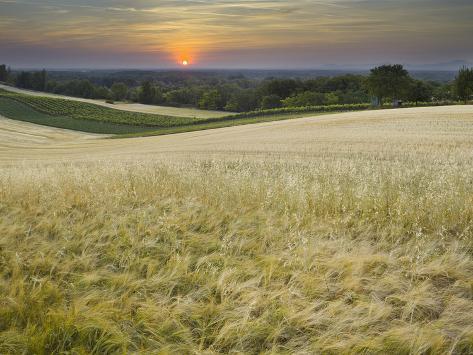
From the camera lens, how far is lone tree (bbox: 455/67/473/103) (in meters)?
70.2

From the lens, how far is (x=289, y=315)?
3008 millimetres

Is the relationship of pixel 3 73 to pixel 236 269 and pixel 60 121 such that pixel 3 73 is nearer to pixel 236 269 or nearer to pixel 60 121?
pixel 60 121

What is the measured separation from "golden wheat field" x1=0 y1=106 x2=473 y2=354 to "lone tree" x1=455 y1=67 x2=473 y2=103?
248 ft

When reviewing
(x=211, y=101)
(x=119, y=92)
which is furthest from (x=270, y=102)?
(x=119, y=92)

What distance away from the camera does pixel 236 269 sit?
368 cm

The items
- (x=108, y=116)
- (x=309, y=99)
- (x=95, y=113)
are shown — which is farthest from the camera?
(x=309, y=99)

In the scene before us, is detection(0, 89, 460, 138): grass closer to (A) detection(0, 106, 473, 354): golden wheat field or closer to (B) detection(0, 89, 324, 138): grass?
(B) detection(0, 89, 324, 138): grass

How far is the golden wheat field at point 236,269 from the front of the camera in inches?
111

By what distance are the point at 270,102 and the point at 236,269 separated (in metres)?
101

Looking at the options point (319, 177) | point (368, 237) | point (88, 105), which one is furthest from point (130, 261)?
point (88, 105)

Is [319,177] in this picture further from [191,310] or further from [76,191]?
[191,310]

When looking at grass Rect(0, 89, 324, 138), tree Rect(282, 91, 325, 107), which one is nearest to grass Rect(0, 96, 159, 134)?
grass Rect(0, 89, 324, 138)

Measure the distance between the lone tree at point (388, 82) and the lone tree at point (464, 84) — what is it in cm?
831

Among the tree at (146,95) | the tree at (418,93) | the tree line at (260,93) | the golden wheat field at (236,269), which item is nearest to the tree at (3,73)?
the tree line at (260,93)
